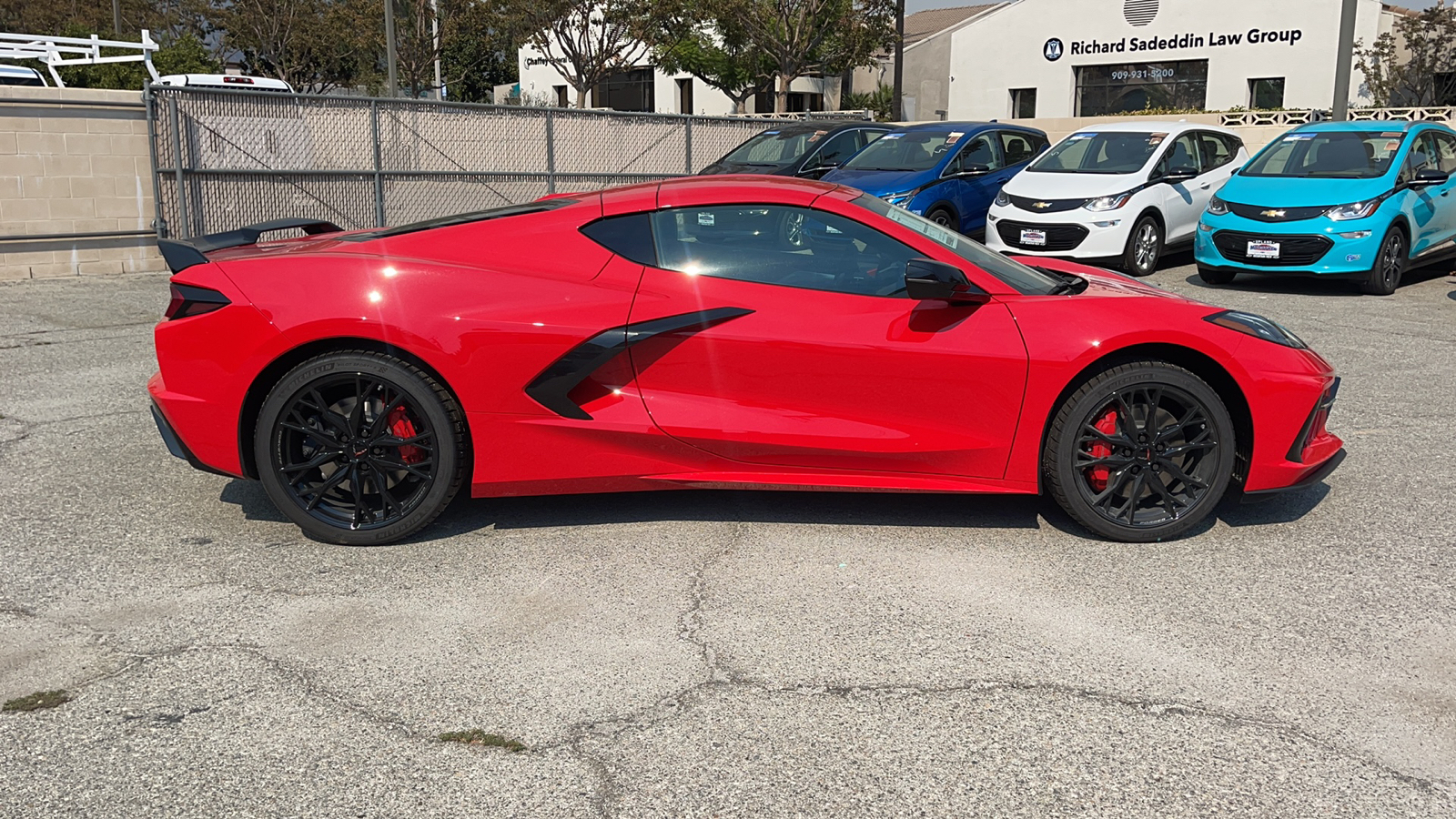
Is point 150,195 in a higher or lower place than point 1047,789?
higher

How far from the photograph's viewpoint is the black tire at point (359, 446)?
4410mm

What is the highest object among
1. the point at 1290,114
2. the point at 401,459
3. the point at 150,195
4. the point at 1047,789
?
the point at 1290,114

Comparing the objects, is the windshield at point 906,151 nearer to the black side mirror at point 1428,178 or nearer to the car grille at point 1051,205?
the car grille at point 1051,205

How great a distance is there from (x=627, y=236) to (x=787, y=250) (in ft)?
2.01

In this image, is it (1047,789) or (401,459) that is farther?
(401,459)

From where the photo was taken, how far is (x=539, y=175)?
1741 cm

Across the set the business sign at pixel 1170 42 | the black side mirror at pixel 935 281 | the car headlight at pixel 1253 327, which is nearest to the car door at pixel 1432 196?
the car headlight at pixel 1253 327

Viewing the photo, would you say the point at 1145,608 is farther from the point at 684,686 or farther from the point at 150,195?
the point at 150,195

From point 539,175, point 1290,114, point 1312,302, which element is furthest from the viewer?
point 1290,114

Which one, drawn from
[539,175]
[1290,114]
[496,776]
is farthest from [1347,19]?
[496,776]

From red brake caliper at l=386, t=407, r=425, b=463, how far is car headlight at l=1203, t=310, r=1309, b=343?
301 cm

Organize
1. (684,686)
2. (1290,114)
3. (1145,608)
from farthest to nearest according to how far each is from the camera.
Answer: (1290,114)
(1145,608)
(684,686)

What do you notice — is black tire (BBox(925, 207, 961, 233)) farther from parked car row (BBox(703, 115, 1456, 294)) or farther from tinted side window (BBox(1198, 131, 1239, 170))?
tinted side window (BBox(1198, 131, 1239, 170))

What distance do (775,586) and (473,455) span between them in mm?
1258
